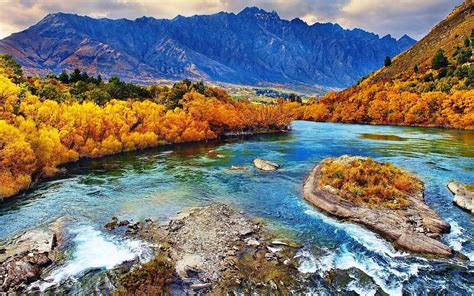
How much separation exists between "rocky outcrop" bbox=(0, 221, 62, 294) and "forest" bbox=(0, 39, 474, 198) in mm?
10951

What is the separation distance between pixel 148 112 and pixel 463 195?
54634 millimetres

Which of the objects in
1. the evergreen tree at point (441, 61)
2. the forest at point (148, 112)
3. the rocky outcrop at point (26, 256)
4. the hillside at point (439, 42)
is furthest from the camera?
the hillside at point (439, 42)

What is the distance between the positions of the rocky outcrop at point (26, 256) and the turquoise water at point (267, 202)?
129 cm

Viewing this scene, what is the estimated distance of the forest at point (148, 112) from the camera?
40.8 m

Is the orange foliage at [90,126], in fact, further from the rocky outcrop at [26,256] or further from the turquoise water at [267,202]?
the rocky outcrop at [26,256]

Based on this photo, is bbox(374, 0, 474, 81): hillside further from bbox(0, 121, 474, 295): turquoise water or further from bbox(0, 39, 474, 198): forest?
bbox(0, 121, 474, 295): turquoise water

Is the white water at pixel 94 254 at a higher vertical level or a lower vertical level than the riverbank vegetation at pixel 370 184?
lower

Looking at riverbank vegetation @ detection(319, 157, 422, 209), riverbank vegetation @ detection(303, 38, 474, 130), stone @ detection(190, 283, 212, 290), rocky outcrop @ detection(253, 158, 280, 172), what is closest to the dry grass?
stone @ detection(190, 283, 212, 290)

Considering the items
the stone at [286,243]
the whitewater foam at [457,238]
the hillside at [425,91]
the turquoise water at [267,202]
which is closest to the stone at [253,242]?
the stone at [286,243]

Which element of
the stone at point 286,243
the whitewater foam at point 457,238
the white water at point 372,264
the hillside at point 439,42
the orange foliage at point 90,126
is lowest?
the white water at point 372,264

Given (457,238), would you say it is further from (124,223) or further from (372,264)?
(124,223)

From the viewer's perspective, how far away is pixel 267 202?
3266 cm

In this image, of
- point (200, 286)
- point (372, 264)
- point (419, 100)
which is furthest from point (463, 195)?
point (419, 100)

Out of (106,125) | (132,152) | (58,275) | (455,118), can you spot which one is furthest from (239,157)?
(455,118)
